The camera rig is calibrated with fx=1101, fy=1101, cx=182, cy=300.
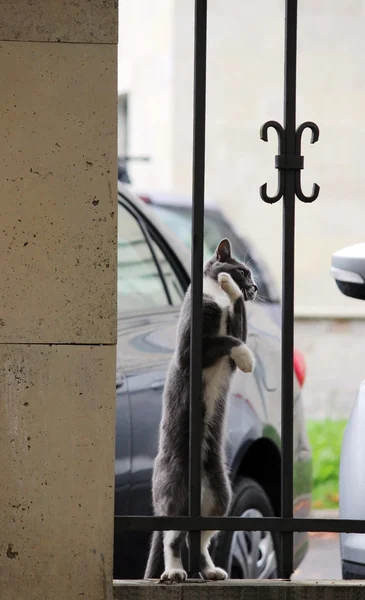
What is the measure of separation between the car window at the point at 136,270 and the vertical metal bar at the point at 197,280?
4.38 feet

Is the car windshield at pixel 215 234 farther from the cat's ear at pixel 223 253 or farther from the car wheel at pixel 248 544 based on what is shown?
the cat's ear at pixel 223 253

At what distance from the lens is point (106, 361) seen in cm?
310

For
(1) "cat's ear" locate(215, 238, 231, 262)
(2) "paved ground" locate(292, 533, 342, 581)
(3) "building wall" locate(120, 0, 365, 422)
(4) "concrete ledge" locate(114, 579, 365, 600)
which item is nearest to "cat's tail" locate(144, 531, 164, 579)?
(4) "concrete ledge" locate(114, 579, 365, 600)

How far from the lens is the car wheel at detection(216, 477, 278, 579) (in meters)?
4.36

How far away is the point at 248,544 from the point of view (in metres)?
4.61

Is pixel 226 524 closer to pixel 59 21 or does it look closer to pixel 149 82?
pixel 59 21

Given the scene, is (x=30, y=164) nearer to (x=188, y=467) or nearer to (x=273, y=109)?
(x=188, y=467)

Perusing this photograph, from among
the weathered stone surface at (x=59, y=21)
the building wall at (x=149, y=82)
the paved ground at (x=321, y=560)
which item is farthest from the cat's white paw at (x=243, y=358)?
the building wall at (x=149, y=82)

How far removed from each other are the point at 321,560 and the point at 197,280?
194 inches

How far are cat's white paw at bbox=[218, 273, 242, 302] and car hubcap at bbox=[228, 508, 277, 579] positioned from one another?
4.45 feet

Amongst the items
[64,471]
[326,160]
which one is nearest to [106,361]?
[64,471]

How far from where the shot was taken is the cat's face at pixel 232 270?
347 centimetres

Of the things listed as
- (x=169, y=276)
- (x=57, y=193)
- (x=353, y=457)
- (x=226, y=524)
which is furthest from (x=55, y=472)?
(x=169, y=276)

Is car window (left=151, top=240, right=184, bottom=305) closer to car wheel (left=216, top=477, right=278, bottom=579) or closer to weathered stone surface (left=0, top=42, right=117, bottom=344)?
car wheel (left=216, top=477, right=278, bottom=579)
